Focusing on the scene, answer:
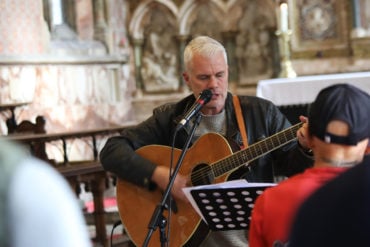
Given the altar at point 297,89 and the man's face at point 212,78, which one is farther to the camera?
the altar at point 297,89

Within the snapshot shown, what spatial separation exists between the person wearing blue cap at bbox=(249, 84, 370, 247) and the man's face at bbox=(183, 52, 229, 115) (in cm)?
137

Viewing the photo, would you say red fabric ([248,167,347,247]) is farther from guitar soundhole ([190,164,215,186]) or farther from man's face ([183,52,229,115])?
man's face ([183,52,229,115])

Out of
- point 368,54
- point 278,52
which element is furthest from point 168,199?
point 278,52

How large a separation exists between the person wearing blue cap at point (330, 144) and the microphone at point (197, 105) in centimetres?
109

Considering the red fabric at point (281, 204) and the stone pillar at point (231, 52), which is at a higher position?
the stone pillar at point (231, 52)

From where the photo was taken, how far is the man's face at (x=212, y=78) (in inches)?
125

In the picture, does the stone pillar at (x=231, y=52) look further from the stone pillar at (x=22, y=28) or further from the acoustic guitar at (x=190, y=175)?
the acoustic guitar at (x=190, y=175)

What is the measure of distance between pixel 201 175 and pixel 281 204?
4.58ft

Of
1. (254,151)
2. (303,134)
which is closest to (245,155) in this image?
(254,151)

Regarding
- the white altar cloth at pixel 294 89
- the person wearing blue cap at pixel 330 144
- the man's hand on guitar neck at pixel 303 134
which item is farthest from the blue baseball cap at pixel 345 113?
the white altar cloth at pixel 294 89

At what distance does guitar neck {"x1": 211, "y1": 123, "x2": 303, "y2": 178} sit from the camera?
2909mm

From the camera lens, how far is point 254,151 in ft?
9.80

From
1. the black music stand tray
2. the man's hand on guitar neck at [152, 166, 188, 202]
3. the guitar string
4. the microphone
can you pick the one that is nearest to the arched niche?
the man's hand on guitar neck at [152, 166, 188, 202]

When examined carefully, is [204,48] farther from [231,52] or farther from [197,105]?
[231,52]
